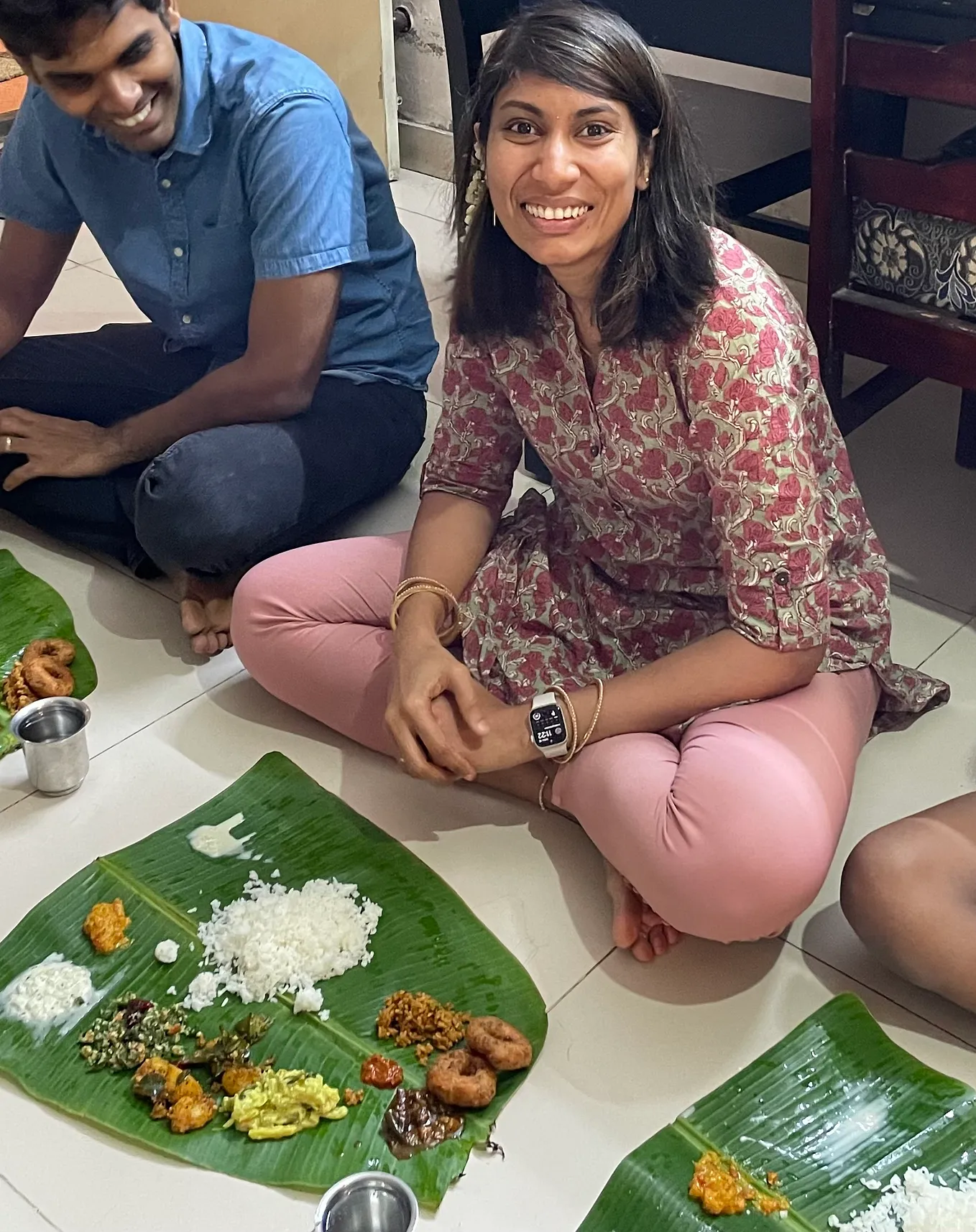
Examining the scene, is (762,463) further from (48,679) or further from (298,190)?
(48,679)

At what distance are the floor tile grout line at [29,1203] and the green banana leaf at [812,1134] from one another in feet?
1.51

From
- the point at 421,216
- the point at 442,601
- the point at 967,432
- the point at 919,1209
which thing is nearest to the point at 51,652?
the point at 442,601

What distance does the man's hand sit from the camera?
1896 millimetres

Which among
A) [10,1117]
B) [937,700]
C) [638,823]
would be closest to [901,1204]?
[638,823]

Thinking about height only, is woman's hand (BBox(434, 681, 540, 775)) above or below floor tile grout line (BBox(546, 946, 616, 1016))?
above

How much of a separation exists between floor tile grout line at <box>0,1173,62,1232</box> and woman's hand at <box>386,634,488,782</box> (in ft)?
1.78

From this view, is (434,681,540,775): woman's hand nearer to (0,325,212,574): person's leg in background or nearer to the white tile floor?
the white tile floor

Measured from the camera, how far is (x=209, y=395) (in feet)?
5.89

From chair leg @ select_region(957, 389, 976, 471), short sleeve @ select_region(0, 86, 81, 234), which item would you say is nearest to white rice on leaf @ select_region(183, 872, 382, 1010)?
short sleeve @ select_region(0, 86, 81, 234)

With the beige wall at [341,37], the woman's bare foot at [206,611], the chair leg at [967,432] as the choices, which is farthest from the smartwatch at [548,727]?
the beige wall at [341,37]

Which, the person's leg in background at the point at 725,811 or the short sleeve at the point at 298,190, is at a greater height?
the short sleeve at the point at 298,190

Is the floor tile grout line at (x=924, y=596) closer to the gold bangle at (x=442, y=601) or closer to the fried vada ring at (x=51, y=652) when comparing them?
the gold bangle at (x=442, y=601)

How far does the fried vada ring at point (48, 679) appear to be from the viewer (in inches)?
66.3

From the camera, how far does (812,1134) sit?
115 centimetres
